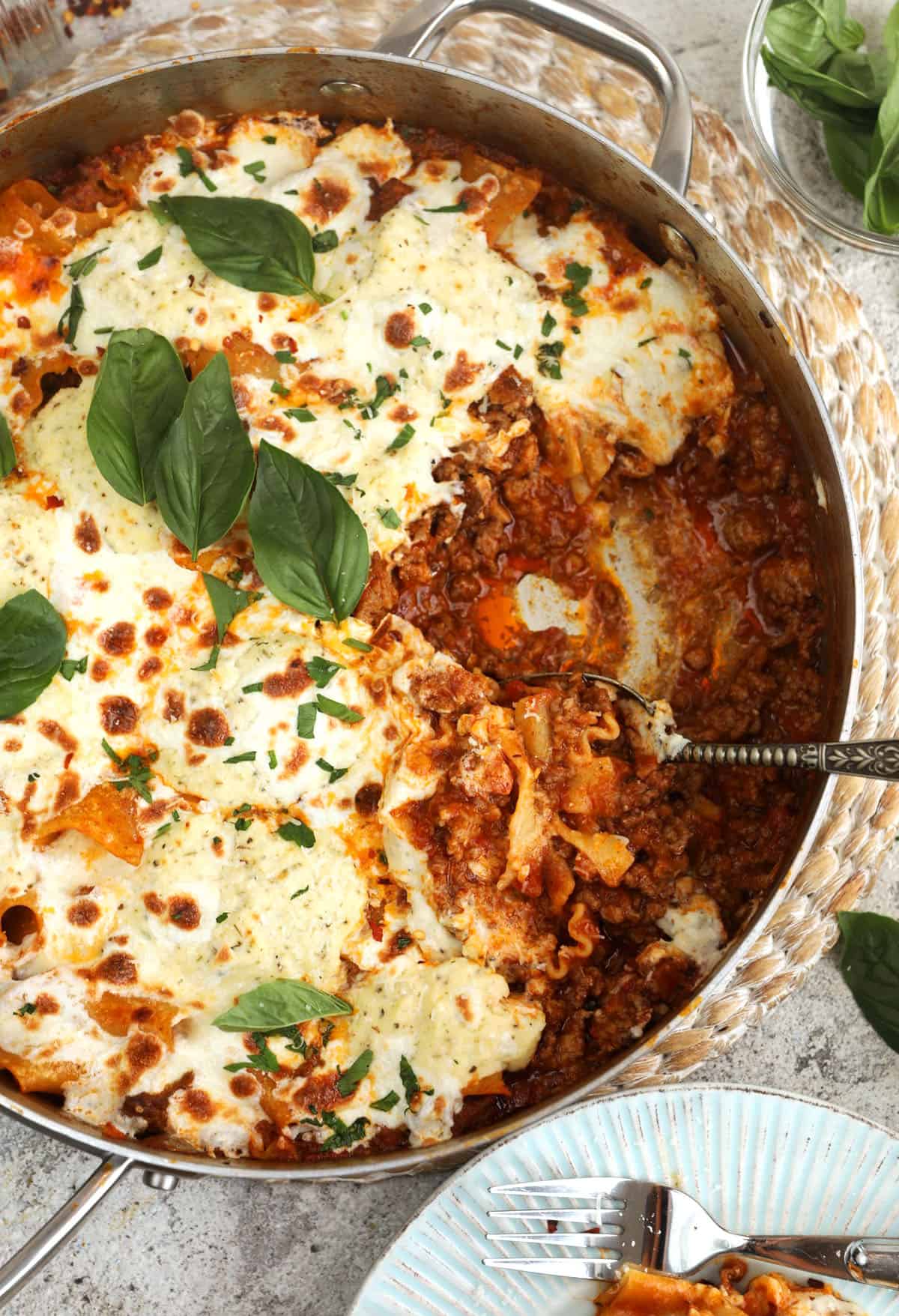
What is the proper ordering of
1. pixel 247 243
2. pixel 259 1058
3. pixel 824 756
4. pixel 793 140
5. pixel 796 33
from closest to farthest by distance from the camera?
pixel 824 756, pixel 259 1058, pixel 247 243, pixel 796 33, pixel 793 140

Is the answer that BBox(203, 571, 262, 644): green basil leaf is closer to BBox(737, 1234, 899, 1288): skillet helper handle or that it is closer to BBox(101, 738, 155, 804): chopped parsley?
BBox(101, 738, 155, 804): chopped parsley

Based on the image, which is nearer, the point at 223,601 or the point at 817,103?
the point at 223,601

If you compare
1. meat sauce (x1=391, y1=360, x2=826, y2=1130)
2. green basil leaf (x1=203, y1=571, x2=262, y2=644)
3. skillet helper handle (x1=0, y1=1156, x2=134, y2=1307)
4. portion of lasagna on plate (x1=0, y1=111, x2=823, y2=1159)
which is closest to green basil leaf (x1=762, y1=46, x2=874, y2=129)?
portion of lasagna on plate (x1=0, y1=111, x2=823, y2=1159)

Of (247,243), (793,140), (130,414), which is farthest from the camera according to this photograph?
(793,140)

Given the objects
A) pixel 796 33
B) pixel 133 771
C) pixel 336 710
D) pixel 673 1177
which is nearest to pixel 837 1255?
pixel 673 1177

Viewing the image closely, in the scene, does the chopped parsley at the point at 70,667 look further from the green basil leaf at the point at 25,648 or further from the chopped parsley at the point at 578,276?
the chopped parsley at the point at 578,276

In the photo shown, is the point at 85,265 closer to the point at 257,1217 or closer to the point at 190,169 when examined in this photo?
the point at 190,169
